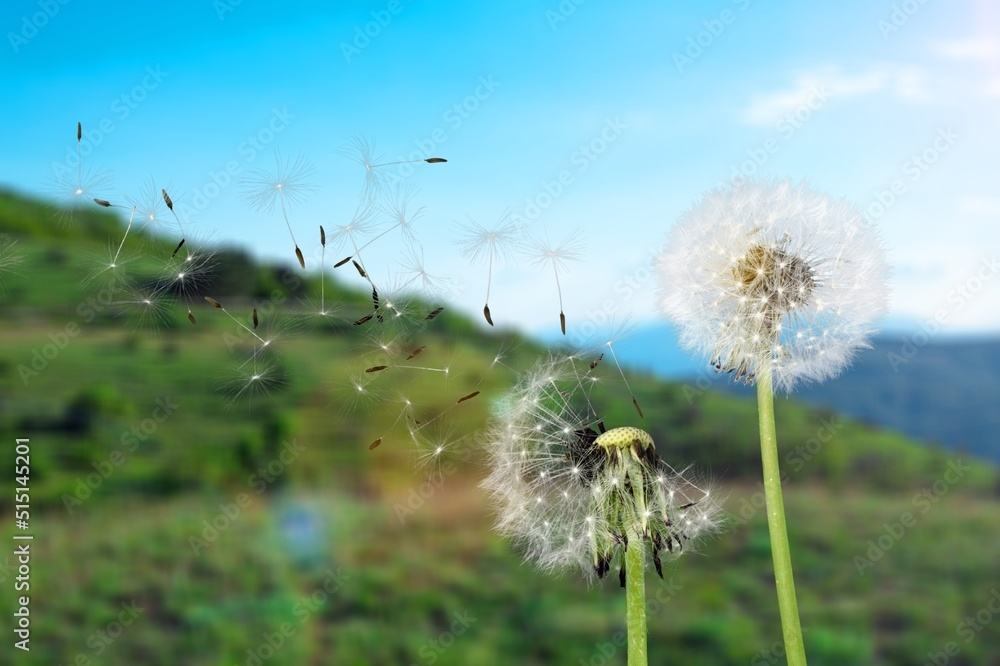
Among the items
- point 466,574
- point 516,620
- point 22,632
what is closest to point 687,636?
point 516,620

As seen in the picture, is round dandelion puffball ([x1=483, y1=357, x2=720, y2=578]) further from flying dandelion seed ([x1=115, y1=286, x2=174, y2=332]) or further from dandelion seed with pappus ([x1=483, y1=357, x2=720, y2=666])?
flying dandelion seed ([x1=115, y1=286, x2=174, y2=332])

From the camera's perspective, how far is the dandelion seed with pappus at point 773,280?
6.61 feet

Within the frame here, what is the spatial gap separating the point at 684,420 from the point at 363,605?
3816mm

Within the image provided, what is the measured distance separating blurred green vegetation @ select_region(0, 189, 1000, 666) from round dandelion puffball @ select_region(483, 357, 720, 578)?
276 millimetres

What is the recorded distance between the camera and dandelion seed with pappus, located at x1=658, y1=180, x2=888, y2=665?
202cm

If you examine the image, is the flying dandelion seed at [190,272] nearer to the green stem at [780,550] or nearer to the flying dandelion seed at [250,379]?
the flying dandelion seed at [250,379]

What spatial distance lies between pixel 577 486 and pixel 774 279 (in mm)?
726

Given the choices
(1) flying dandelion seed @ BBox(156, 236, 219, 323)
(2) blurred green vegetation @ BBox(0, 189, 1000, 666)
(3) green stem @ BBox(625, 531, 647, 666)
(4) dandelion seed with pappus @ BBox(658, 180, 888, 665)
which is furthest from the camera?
(2) blurred green vegetation @ BBox(0, 189, 1000, 666)

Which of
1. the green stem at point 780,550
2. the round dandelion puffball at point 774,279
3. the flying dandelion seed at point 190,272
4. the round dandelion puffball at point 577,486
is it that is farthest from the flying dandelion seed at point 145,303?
the green stem at point 780,550

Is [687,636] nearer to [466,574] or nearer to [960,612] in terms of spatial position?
[466,574]

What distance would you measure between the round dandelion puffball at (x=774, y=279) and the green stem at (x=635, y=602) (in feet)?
1.82

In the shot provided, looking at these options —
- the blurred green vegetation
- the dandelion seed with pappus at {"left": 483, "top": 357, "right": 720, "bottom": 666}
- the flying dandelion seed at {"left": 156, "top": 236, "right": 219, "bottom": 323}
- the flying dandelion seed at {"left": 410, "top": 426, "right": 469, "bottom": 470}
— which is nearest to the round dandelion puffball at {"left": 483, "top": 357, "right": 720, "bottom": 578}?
the dandelion seed with pappus at {"left": 483, "top": 357, "right": 720, "bottom": 666}

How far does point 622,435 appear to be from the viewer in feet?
5.85

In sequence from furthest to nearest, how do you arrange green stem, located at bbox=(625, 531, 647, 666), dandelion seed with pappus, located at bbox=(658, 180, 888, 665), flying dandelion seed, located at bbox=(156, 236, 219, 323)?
flying dandelion seed, located at bbox=(156, 236, 219, 323) → dandelion seed with pappus, located at bbox=(658, 180, 888, 665) → green stem, located at bbox=(625, 531, 647, 666)
